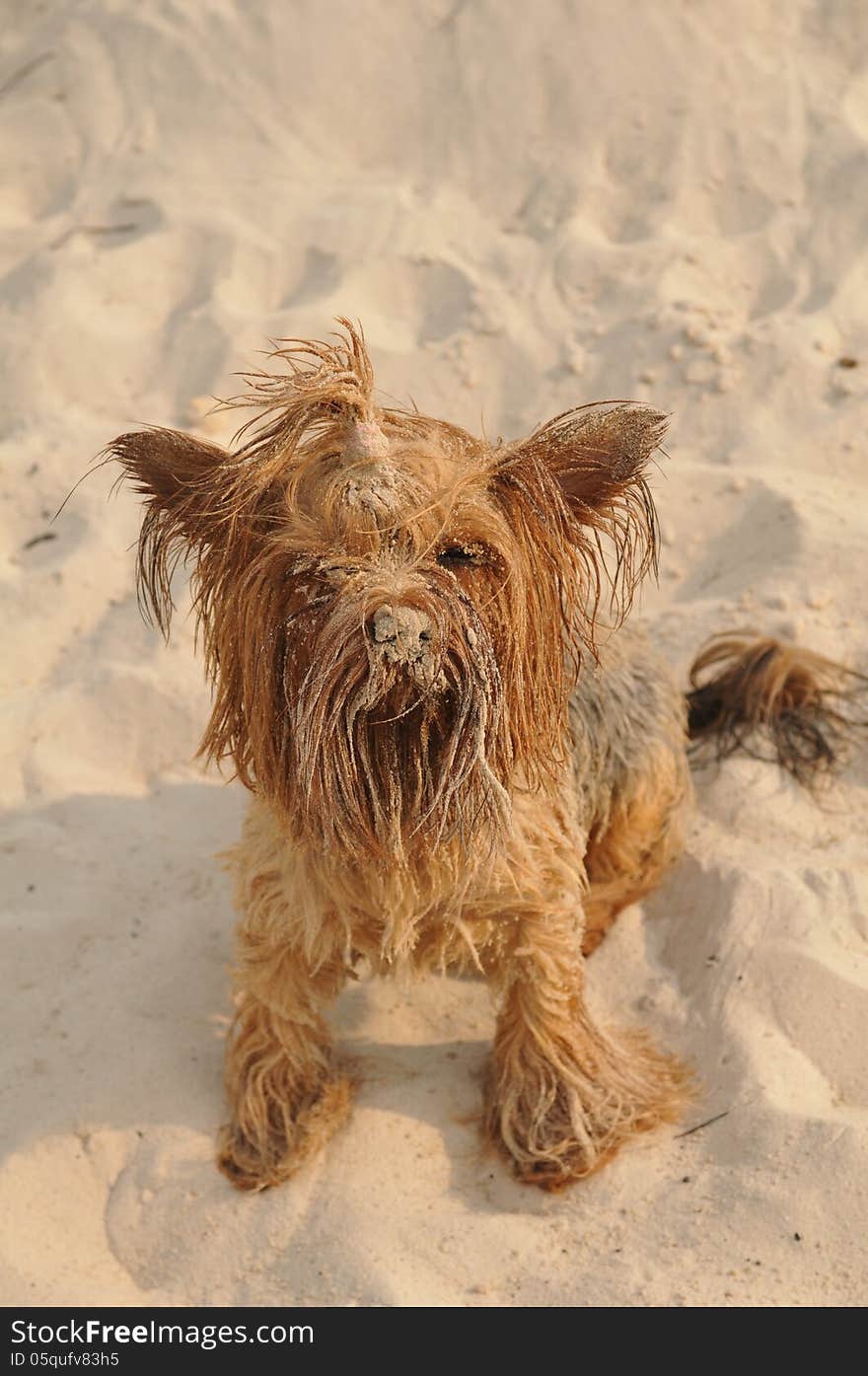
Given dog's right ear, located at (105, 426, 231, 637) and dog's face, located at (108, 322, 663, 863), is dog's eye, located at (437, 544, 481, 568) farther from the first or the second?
dog's right ear, located at (105, 426, 231, 637)

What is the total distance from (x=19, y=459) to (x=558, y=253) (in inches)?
97.5

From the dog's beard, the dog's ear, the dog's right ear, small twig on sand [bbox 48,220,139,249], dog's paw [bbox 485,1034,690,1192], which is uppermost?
small twig on sand [bbox 48,220,139,249]

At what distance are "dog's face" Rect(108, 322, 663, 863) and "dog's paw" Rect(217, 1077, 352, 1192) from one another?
40.0 inches

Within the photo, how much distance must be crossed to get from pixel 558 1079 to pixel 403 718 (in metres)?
1.33

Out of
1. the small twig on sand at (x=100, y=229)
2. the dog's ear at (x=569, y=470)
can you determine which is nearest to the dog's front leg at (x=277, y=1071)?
the dog's ear at (x=569, y=470)

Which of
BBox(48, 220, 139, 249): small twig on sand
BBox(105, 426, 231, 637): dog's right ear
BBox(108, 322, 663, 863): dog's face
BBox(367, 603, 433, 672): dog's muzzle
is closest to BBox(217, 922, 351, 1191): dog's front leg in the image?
BBox(108, 322, 663, 863): dog's face

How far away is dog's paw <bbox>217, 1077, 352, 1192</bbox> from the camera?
3.67 meters

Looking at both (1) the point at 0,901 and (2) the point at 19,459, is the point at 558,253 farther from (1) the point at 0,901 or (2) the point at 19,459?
(1) the point at 0,901

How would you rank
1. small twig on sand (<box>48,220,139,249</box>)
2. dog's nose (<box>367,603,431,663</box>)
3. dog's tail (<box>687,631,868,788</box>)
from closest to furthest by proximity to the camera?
dog's nose (<box>367,603,431,663</box>) → dog's tail (<box>687,631,868,788</box>) → small twig on sand (<box>48,220,139,249</box>)

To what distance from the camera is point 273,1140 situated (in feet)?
12.1

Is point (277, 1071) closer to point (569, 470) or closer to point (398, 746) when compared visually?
point (398, 746)

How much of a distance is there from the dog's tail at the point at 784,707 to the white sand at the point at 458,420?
0.40 feet

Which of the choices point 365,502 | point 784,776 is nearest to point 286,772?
point 365,502

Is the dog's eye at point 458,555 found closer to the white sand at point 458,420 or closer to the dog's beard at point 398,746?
the dog's beard at point 398,746
